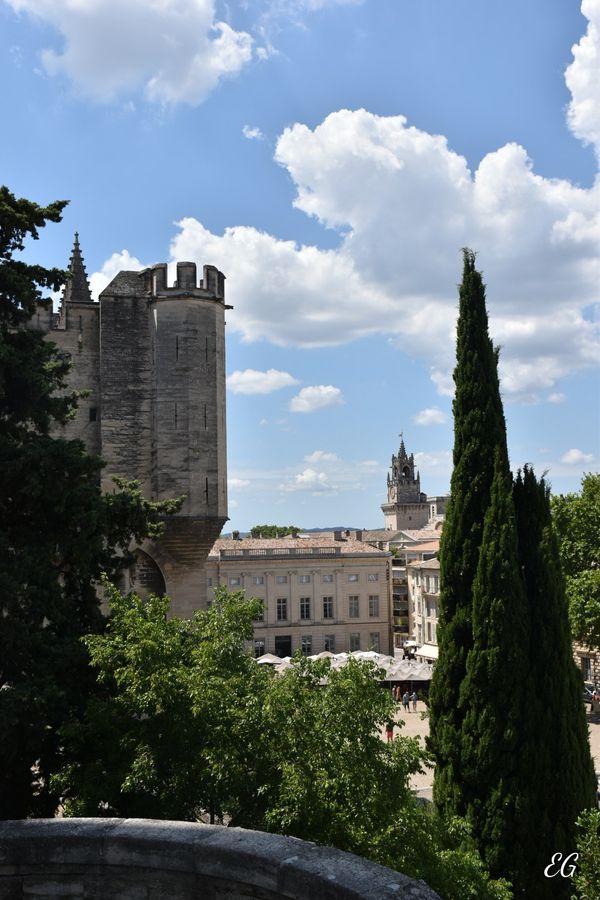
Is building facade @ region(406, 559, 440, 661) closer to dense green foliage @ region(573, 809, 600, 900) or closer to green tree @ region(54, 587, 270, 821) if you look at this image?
dense green foliage @ region(573, 809, 600, 900)

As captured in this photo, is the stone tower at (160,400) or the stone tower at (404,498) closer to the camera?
the stone tower at (160,400)

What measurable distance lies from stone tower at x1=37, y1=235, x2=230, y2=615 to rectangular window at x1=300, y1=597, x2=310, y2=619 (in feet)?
129

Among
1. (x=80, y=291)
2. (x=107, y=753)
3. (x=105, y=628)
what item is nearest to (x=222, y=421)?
(x=80, y=291)

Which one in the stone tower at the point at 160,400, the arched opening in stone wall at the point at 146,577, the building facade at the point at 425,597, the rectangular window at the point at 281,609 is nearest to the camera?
the stone tower at the point at 160,400

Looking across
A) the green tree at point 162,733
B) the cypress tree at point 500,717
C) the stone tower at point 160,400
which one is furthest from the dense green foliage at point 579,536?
the green tree at point 162,733

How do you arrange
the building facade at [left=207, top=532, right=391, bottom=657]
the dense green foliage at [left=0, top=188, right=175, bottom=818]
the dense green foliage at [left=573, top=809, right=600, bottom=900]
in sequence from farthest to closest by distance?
the building facade at [left=207, top=532, right=391, bottom=657], the dense green foliage at [left=0, top=188, right=175, bottom=818], the dense green foliage at [left=573, top=809, right=600, bottom=900]

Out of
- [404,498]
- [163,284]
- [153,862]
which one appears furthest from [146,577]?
[404,498]

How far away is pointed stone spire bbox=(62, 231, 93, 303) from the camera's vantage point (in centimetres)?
2622

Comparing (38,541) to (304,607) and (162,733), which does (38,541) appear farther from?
(304,607)

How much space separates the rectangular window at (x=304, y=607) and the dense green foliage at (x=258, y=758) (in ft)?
177

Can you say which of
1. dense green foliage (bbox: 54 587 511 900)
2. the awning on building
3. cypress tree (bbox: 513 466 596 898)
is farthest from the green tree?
the awning on building

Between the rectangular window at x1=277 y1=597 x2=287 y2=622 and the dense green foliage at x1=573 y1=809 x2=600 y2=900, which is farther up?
the rectangular window at x1=277 y1=597 x2=287 y2=622

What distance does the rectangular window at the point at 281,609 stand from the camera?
64375 mm

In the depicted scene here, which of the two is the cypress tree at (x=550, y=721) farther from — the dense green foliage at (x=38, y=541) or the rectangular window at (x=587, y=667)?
the rectangular window at (x=587, y=667)
